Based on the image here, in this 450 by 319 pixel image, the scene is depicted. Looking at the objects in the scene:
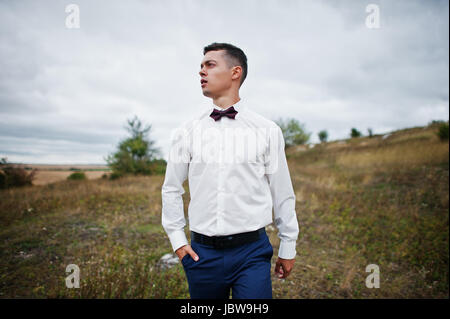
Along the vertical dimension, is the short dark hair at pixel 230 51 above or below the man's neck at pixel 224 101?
above

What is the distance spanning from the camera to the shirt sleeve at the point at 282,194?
6.60 ft

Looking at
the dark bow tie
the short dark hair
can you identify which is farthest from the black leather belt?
the short dark hair

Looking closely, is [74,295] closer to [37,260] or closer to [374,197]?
[37,260]

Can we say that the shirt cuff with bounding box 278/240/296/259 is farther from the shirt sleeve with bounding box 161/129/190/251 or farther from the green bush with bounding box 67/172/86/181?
the green bush with bounding box 67/172/86/181

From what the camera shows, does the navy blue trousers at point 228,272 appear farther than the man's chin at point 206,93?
No

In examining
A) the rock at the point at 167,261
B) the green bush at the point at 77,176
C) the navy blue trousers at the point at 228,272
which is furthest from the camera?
the green bush at the point at 77,176

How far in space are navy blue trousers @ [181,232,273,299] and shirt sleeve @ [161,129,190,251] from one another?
287 mm

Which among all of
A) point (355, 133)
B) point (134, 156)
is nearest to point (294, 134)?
point (355, 133)

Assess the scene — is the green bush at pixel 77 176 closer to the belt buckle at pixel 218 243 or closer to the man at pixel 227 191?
the man at pixel 227 191

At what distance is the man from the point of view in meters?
1.84

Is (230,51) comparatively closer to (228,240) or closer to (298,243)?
(228,240)

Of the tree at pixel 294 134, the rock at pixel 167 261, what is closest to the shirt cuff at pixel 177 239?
the rock at pixel 167 261

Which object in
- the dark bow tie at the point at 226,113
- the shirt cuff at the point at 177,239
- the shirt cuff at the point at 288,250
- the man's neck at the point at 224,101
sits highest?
the man's neck at the point at 224,101
